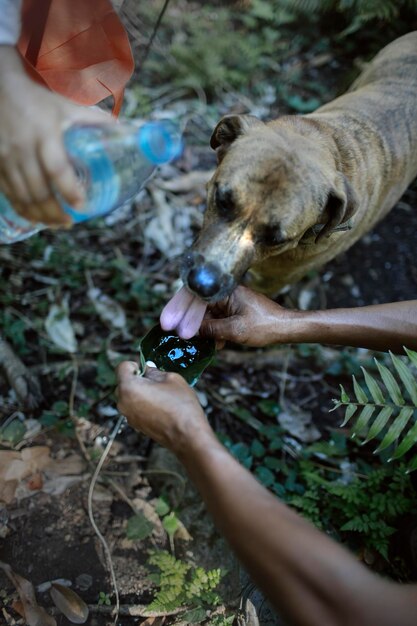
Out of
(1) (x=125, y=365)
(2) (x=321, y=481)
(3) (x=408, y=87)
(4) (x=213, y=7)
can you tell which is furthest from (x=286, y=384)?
(4) (x=213, y=7)

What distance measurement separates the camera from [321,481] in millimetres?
3320

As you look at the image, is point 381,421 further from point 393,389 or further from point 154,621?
point 154,621

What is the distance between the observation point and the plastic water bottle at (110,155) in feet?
6.46

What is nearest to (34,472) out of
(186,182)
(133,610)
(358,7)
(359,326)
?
(133,610)

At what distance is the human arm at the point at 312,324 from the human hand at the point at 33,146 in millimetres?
1089

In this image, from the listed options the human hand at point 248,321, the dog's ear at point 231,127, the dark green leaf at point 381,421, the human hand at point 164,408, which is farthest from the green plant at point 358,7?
the human hand at point 164,408

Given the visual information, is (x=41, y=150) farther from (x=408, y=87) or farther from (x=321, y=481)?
(x=408, y=87)

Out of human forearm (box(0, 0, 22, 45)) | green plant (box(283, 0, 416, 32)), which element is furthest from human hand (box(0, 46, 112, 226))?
green plant (box(283, 0, 416, 32))

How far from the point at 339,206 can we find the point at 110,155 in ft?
5.10

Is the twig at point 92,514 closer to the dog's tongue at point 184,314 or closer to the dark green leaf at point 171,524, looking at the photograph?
the dark green leaf at point 171,524

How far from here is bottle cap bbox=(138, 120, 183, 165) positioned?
204cm

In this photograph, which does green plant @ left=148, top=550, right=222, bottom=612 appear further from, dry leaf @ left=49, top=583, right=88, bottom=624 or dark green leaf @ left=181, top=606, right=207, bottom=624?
dry leaf @ left=49, top=583, right=88, bottom=624

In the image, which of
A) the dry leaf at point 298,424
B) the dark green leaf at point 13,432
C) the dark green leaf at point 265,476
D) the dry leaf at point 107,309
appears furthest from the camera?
the dry leaf at point 107,309

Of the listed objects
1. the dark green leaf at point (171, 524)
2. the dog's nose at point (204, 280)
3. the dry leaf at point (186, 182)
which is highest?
the dog's nose at point (204, 280)
